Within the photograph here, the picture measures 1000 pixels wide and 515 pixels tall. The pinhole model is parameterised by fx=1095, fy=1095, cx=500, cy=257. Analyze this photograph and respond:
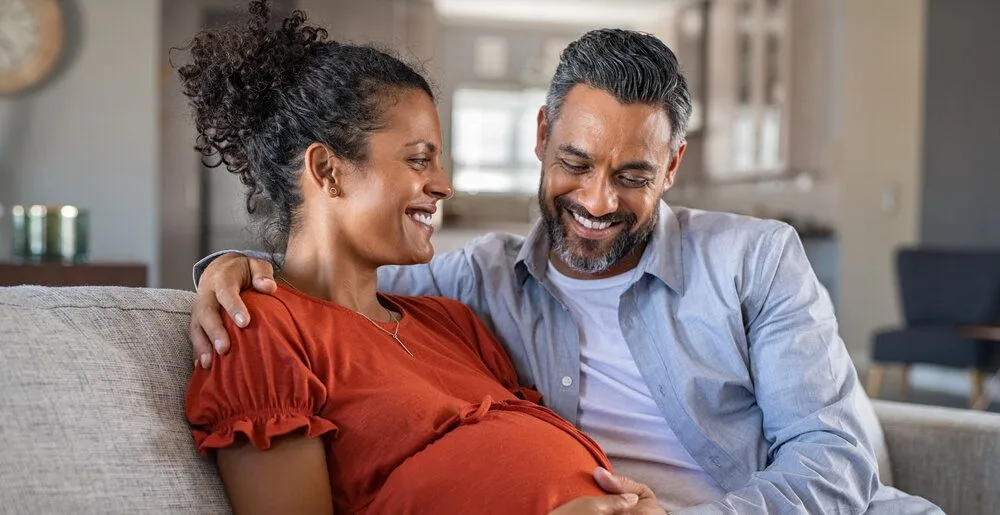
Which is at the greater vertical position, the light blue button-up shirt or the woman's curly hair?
the woman's curly hair

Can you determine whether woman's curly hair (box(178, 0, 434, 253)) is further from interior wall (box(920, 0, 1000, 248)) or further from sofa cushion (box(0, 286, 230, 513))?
interior wall (box(920, 0, 1000, 248))

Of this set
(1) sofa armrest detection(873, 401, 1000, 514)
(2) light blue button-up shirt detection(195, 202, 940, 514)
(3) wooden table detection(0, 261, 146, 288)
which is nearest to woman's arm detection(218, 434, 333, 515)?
(2) light blue button-up shirt detection(195, 202, 940, 514)

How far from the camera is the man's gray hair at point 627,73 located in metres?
1.76

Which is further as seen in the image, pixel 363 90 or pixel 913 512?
pixel 913 512

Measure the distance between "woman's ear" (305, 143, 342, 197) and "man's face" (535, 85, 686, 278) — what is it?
0.45m

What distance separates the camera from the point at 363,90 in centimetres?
150

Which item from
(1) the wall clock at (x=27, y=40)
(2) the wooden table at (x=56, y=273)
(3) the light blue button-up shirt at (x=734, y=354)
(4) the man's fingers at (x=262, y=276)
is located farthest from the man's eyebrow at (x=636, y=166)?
(1) the wall clock at (x=27, y=40)

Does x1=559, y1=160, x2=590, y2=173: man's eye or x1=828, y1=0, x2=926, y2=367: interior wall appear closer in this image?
x1=559, y1=160, x2=590, y2=173: man's eye

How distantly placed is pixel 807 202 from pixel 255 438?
19.8ft

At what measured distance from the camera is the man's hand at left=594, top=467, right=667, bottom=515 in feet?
4.27

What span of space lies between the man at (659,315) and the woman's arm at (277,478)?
1.98 ft

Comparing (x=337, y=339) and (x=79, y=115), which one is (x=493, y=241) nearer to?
(x=337, y=339)

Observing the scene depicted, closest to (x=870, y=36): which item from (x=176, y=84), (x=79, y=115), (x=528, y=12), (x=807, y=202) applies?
(x=807, y=202)

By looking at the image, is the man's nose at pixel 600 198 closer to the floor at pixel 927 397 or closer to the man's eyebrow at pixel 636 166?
the man's eyebrow at pixel 636 166
